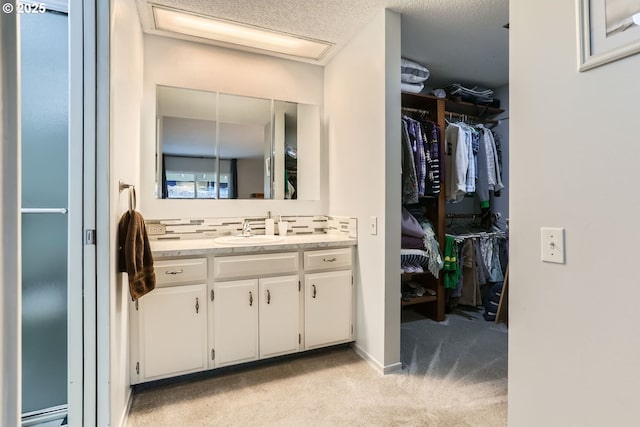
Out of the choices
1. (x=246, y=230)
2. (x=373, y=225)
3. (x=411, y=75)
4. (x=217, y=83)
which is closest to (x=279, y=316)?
(x=246, y=230)

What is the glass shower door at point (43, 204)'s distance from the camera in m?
1.36

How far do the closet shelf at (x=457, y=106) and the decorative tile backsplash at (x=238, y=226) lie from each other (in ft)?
4.39

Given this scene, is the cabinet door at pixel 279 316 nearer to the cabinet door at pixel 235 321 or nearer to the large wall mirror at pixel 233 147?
the cabinet door at pixel 235 321

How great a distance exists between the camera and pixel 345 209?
102 inches

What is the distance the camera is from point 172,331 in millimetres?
1902

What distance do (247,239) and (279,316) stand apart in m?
0.63

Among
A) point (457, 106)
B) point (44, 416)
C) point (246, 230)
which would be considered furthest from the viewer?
point (457, 106)

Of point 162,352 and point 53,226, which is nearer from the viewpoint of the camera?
point 53,226

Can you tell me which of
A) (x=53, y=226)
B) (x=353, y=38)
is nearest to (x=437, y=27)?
(x=353, y=38)

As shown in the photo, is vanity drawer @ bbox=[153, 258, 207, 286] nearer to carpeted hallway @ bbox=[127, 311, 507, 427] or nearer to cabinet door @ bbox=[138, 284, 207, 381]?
cabinet door @ bbox=[138, 284, 207, 381]

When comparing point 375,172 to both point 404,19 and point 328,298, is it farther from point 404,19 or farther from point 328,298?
point 404,19

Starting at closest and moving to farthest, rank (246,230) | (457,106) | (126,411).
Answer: (126,411)
(246,230)
(457,106)

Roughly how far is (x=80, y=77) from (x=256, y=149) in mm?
1505

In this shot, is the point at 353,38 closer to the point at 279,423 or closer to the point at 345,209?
the point at 345,209
